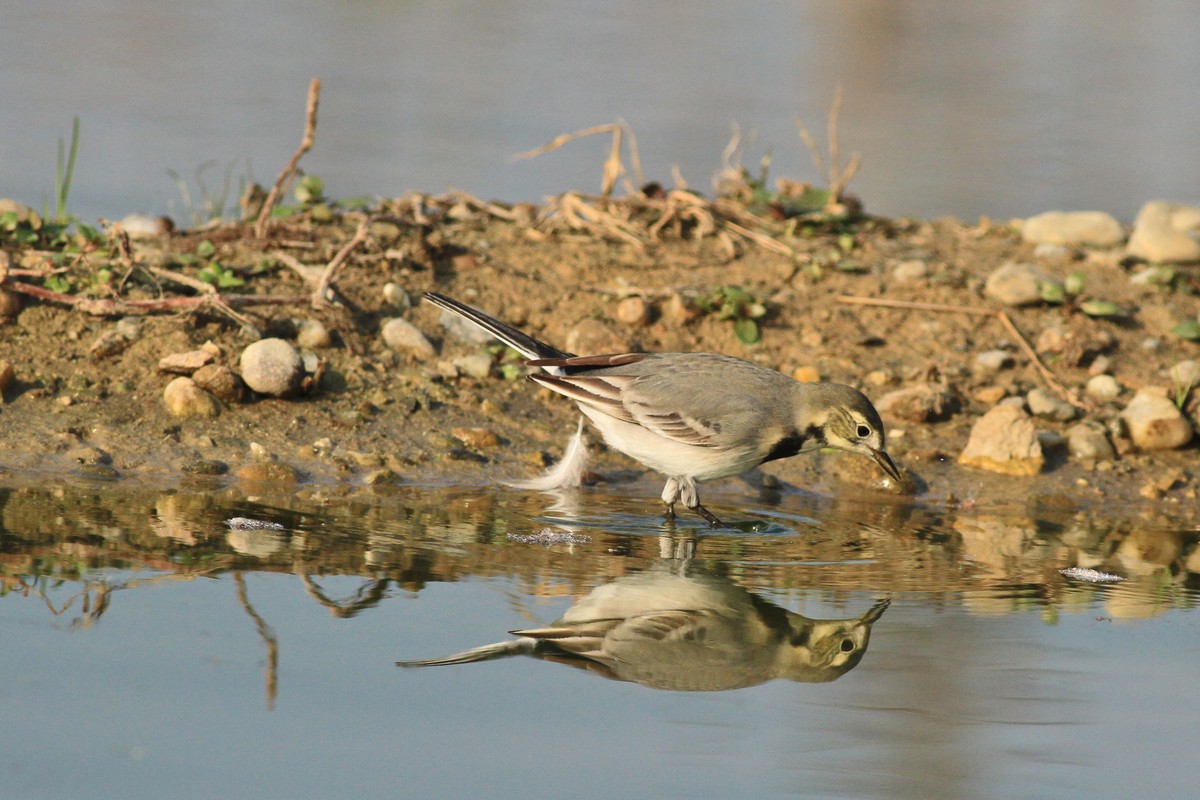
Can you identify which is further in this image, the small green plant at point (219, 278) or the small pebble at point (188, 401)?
the small green plant at point (219, 278)

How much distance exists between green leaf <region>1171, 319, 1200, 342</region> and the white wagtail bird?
273 cm

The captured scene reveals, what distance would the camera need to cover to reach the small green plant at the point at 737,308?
8.12 m

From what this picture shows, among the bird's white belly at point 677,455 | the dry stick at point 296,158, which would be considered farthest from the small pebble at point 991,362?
the dry stick at point 296,158

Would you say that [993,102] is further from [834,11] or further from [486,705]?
[486,705]

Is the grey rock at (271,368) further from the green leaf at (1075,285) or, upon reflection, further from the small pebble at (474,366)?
the green leaf at (1075,285)

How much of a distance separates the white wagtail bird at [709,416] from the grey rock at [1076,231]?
3607 mm

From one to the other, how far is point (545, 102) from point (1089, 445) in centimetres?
710

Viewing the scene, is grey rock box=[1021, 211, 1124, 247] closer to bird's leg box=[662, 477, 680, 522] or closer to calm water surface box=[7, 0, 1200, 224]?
calm water surface box=[7, 0, 1200, 224]

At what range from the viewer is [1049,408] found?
7.76 metres

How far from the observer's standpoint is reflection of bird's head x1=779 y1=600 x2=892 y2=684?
4562mm

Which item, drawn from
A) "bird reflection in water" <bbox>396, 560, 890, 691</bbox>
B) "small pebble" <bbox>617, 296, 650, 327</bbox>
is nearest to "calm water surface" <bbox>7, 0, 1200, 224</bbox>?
"small pebble" <bbox>617, 296, 650, 327</bbox>

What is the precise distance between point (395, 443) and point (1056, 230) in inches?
198

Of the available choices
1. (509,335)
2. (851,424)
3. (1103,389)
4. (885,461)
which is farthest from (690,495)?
(1103,389)

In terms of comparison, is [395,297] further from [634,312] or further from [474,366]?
[634,312]
